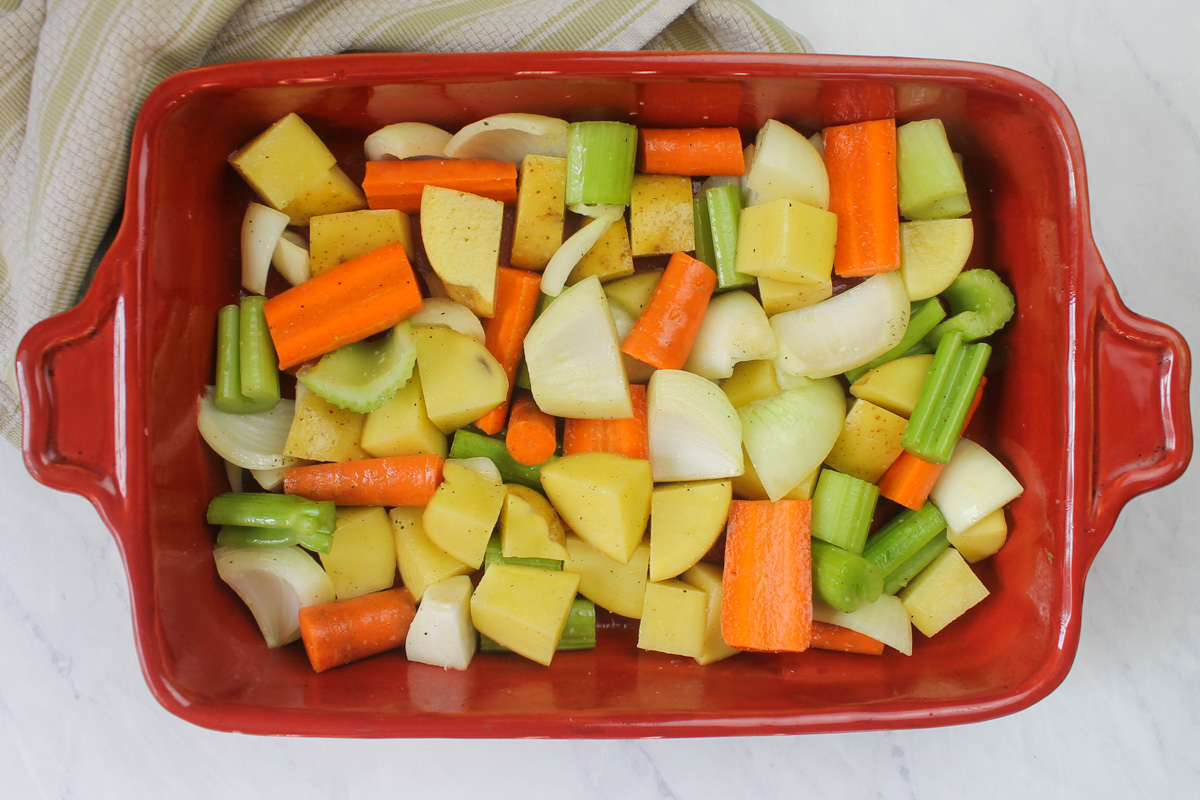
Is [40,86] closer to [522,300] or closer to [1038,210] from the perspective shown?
[522,300]

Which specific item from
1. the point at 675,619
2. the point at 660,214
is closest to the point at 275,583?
the point at 675,619

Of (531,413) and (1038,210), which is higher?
(1038,210)

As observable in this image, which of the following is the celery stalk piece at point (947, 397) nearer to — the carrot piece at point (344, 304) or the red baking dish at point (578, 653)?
the red baking dish at point (578, 653)

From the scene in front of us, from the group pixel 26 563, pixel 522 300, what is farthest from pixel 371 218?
pixel 26 563

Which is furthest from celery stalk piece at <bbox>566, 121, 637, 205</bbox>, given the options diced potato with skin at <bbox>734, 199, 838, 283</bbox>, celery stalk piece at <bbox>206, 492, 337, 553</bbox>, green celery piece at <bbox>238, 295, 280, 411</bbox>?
celery stalk piece at <bbox>206, 492, 337, 553</bbox>

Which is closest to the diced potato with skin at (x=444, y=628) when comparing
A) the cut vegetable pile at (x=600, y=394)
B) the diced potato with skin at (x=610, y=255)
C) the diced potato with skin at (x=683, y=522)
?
the cut vegetable pile at (x=600, y=394)

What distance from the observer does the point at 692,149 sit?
4.24 feet

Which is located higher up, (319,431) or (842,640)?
(319,431)

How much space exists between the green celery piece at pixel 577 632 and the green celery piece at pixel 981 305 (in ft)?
2.67

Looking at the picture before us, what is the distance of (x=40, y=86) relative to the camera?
1240 mm

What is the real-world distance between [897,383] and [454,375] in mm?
776

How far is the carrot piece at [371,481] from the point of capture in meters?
1.30

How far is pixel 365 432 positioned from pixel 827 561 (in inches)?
32.6

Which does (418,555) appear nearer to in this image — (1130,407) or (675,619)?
(675,619)
